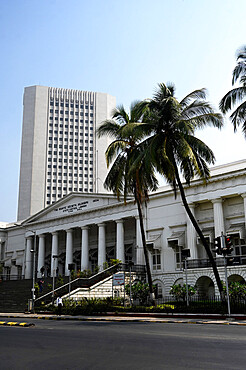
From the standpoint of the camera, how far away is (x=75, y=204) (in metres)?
53.9

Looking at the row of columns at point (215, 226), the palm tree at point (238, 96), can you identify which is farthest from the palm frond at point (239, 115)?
the row of columns at point (215, 226)

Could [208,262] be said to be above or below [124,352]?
above

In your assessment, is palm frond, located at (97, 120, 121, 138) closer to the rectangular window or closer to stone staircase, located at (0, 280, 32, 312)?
stone staircase, located at (0, 280, 32, 312)

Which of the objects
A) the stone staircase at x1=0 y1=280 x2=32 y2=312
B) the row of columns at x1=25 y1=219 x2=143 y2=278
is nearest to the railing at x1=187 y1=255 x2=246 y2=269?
the row of columns at x1=25 y1=219 x2=143 y2=278

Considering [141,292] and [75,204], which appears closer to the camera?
[141,292]

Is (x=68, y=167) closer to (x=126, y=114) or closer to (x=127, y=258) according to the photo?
(x=127, y=258)

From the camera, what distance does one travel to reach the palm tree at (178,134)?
2723cm

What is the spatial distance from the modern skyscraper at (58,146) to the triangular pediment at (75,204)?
49.7 meters

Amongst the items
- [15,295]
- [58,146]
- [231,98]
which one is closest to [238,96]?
[231,98]

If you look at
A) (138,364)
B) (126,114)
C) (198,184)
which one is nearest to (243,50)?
(126,114)

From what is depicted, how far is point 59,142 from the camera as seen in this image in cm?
11462

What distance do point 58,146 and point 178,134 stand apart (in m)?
89.1

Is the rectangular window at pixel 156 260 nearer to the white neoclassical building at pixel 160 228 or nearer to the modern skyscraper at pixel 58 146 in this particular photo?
the white neoclassical building at pixel 160 228

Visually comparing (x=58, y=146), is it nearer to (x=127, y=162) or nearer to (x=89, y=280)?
(x=89, y=280)
